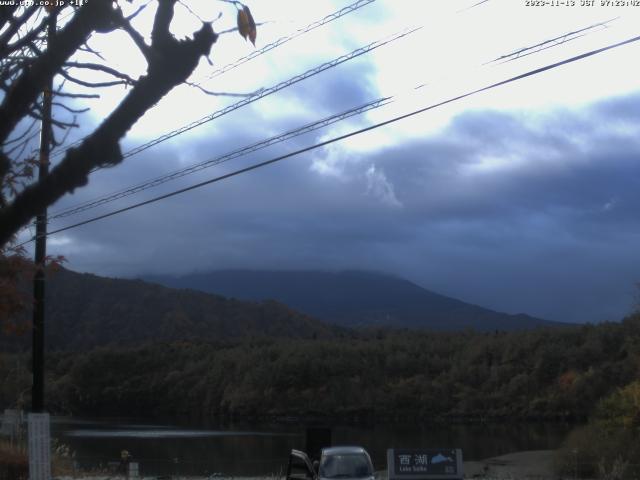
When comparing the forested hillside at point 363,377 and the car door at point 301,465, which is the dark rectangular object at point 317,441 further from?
the forested hillside at point 363,377

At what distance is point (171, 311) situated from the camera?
4899 inches

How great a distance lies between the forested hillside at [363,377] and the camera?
216 ft

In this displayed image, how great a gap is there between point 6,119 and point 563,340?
7020 cm

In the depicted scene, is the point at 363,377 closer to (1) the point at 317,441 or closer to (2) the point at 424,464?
(1) the point at 317,441

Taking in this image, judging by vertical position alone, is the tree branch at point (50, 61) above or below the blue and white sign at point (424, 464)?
above

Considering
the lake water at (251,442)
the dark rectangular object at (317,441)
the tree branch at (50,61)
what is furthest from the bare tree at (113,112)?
the lake water at (251,442)

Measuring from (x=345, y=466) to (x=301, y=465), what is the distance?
3.82 feet

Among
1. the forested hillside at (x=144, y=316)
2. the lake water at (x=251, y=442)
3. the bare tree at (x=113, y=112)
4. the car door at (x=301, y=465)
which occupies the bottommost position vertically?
the lake water at (x=251, y=442)

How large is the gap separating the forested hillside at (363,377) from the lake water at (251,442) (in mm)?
4417

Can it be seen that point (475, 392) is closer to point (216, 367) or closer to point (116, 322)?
point (216, 367)

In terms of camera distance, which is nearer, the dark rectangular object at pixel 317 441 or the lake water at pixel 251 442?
the dark rectangular object at pixel 317 441

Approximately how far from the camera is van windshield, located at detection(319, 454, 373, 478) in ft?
60.5

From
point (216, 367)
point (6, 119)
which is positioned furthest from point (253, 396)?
point (6, 119)

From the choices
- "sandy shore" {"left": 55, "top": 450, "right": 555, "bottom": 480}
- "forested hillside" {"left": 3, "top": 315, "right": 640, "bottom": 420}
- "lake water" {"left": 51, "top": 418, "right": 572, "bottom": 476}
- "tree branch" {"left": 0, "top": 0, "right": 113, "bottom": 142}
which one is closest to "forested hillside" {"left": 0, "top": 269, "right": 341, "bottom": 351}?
"forested hillside" {"left": 3, "top": 315, "right": 640, "bottom": 420}
